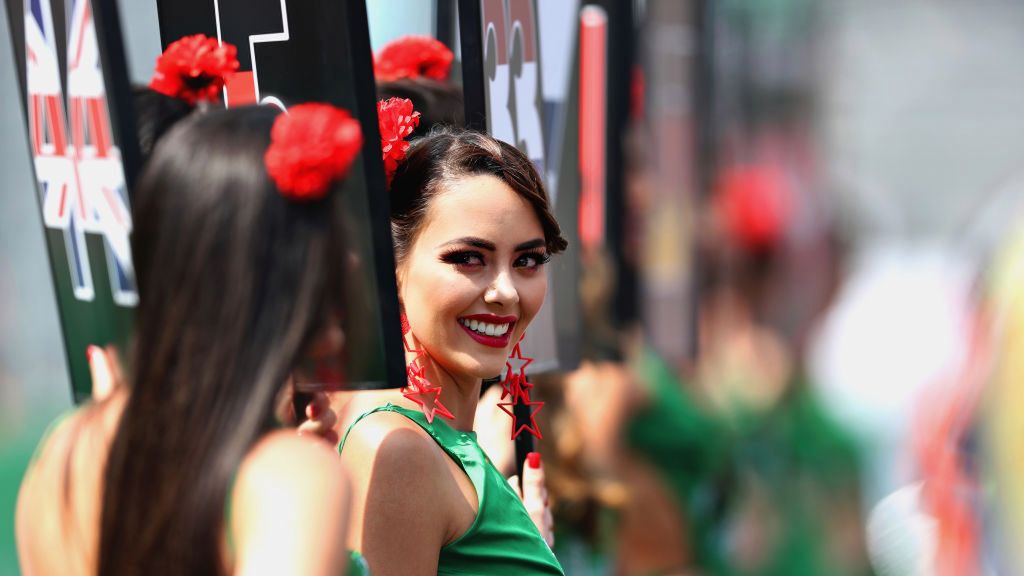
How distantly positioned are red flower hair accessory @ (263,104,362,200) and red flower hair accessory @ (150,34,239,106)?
1.25 feet

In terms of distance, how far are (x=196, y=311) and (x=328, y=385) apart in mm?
313

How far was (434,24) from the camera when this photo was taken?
3385 mm

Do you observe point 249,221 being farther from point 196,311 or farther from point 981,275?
point 981,275

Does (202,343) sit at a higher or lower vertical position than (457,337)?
higher

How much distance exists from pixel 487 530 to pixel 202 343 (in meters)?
0.85

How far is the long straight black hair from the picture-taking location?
1.32 meters

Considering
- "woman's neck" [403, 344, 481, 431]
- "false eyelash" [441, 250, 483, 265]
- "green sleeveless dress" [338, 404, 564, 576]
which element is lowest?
"green sleeveless dress" [338, 404, 564, 576]

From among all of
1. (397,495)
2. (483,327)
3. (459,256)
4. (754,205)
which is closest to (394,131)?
(459,256)

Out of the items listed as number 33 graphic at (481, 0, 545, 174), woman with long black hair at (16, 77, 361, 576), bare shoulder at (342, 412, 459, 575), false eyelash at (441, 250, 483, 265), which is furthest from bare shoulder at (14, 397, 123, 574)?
number 33 graphic at (481, 0, 545, 174)

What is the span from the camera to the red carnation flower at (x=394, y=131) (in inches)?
93.0

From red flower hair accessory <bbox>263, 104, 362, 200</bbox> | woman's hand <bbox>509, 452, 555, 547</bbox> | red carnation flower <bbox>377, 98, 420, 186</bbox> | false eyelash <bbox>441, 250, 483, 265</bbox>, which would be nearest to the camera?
red flower hair accessory <bbox>263, 104, 362, 200</bbox>

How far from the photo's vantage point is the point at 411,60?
10.1 ft

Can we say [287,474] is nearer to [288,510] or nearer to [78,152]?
[288,510]

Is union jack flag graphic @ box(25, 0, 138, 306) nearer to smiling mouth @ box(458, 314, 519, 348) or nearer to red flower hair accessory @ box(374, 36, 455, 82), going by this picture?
smiling mouth @ box(458, 314, 519, 348)
